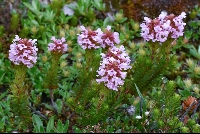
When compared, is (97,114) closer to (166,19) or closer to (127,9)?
(166,19)

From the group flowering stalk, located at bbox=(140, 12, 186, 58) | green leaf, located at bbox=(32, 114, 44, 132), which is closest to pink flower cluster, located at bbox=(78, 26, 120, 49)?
flowering stalk, located at bbox=(140, 12, 186, 58)

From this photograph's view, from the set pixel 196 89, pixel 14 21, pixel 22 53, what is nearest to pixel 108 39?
pixel 22 53

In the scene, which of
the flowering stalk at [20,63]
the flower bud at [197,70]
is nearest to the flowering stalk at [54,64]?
the flowering stalk at [20,63]

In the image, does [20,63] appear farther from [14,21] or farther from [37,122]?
[14,21]

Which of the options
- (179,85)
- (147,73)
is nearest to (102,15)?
(179,85)

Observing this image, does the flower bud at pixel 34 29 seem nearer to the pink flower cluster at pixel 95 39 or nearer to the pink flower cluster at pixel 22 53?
the pink flower cluster at pixel 95 39
